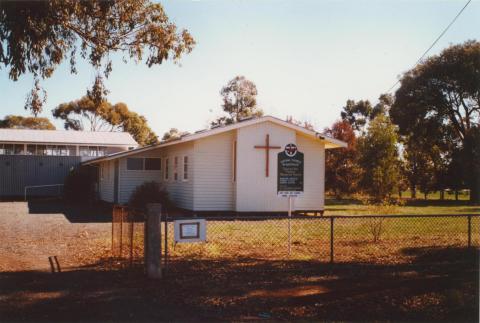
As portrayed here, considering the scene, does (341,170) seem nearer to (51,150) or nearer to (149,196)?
(149,196)

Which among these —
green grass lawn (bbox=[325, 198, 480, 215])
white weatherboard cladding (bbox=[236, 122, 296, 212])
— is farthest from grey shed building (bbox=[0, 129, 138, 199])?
white weatherboard cladding (bbox=[236, 122, 296, 212])

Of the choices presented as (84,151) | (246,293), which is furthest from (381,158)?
(84,151)

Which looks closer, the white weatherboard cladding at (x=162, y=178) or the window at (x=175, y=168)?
the white weatherboard cladding at (x=162, y=178)

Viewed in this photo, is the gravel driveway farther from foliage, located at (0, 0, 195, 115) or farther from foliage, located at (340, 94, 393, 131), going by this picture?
foliage, located at (340, 94, 393, 131)

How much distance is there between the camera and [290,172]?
1166cm

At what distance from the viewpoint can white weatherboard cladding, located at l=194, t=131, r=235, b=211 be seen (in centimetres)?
2053

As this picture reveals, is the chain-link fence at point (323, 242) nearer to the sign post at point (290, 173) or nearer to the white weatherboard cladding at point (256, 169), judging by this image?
the sign post at point (290, 173)

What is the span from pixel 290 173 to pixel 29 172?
30.8 m

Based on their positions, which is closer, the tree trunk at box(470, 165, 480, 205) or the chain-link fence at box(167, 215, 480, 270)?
the chain-link fence at box(167, 215, 480, 270)

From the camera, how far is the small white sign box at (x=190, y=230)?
839cm

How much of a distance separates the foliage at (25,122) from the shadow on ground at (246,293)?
75317mm

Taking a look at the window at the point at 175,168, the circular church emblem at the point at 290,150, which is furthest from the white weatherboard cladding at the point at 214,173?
the circular church emblem at the point at 290,150

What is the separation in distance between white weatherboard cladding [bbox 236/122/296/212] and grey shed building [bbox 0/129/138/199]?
2172cm

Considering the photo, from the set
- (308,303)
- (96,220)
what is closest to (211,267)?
(308,303)
